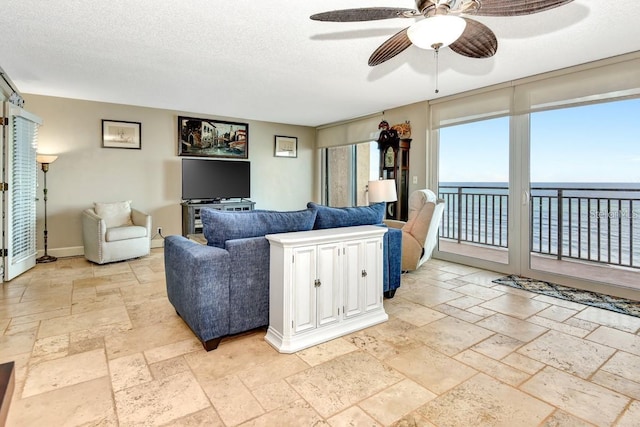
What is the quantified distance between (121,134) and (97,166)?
1.97 ft

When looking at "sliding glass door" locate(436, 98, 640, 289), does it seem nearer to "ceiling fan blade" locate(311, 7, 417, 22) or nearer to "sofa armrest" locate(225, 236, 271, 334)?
"ceiling fan blade" locate(311, 7, 417, 22)

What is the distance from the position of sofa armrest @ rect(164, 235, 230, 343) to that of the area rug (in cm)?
308

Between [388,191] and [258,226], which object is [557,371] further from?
[388,191]

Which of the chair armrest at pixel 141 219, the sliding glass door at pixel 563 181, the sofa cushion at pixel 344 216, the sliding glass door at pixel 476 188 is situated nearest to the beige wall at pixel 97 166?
the chair armrest at pixel 141 219

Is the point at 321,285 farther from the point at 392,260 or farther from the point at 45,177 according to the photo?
the point at 45,177

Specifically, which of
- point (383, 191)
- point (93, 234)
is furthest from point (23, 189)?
point (383, 191)

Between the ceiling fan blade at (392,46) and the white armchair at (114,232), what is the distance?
3985mm

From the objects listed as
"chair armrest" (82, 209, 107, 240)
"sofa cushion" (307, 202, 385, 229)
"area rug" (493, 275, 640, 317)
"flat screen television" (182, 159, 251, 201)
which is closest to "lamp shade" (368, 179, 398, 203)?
"sofa cushion" (307, 202, 385, 229)

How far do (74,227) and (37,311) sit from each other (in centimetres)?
259

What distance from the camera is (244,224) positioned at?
94.5 inches

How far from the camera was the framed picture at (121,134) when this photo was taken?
5.23 meters

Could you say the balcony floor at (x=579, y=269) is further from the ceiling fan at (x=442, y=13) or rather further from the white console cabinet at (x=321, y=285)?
the ceiling fan at (x=442, y=13)

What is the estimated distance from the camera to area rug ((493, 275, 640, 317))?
121 inches

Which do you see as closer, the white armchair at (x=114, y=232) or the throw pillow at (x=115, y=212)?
the white armchair at (x=114, y=232)
